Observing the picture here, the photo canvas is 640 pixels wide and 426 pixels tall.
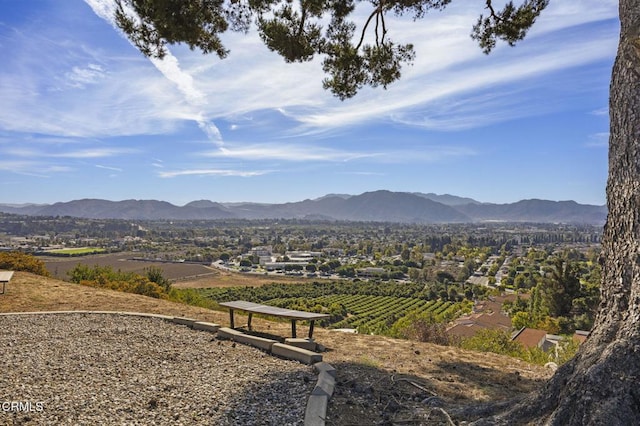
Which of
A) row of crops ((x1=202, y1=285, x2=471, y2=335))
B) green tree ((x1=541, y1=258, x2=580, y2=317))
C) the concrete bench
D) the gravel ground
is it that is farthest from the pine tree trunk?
row of crops ((x1=202, y1=285, x2=471, y2=335))

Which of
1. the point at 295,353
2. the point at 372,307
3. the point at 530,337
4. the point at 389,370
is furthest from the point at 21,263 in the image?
the point at 372,307

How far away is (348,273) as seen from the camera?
259ft

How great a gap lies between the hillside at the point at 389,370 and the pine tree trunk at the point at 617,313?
855 millimetres

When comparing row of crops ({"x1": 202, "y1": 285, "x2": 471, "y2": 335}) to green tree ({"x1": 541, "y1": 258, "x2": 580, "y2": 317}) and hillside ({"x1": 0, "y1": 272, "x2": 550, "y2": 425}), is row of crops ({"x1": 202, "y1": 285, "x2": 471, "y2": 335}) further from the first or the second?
hillside ({"x1": 0, "y1": 272, "x2": 550, "y2": 425})

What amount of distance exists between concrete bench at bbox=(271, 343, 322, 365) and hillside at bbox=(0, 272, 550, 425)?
0.27 meters

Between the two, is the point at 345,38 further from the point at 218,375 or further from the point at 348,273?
the point at 348,273

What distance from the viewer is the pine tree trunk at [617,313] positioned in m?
2.36

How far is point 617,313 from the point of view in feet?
9.09

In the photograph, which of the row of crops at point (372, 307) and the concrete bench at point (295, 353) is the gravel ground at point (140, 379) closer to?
the concrete bench at point (295, 353)

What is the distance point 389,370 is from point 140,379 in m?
2.45

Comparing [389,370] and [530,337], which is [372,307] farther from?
[389,370]

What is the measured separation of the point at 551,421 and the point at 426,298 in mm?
51911

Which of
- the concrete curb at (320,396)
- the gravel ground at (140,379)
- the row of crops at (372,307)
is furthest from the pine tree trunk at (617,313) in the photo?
the row of crops at (372,307)

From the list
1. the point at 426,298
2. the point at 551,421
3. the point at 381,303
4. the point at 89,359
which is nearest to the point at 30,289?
the point at 89,359
